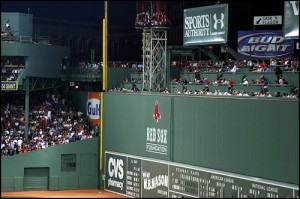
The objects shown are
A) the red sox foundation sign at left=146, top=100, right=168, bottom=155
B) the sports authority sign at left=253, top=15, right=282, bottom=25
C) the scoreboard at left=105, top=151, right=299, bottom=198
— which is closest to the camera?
the scoreboard at left=105, top=151, right=299, bottom=198

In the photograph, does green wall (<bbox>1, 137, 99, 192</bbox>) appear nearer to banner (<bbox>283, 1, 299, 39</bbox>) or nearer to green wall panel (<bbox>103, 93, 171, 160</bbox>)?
green wall panel (<bbox>103, 93, 171, 160</bbox>)

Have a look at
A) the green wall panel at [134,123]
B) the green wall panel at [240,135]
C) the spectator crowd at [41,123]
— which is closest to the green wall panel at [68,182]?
the spectator crowd at [41,123]

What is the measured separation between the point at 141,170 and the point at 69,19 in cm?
1173

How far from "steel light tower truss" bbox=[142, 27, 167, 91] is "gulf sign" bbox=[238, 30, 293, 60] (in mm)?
3210

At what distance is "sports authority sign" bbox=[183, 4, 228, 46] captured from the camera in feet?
87.5

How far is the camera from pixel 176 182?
24156 mm

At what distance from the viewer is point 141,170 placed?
26.4 metres

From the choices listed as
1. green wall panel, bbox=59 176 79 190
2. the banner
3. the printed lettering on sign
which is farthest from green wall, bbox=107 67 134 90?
the banner

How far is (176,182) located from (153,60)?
5979 mm

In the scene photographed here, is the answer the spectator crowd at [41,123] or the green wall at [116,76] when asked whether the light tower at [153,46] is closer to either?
the green wall at [116,76]

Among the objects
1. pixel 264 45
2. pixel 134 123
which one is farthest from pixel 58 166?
pixel 264 45

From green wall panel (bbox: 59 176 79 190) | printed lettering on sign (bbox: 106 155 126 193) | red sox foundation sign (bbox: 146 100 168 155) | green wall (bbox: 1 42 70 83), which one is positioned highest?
green wall (bbox: 1 42 70 83)

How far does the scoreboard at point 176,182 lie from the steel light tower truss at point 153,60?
10.5 ft

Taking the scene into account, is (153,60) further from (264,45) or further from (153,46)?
(264,45)
